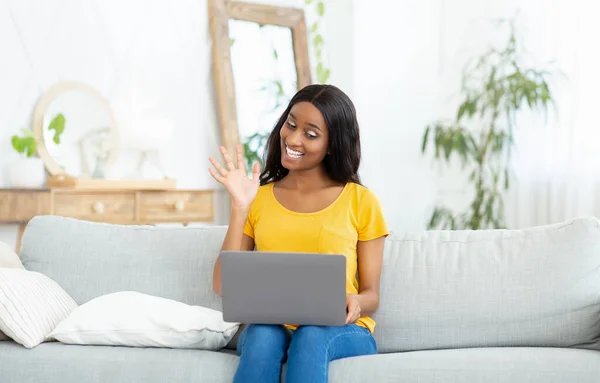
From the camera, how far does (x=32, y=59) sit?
399cm

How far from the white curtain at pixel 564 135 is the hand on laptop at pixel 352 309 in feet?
8.25

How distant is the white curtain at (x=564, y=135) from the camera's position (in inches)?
166

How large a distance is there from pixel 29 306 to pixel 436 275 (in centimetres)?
107

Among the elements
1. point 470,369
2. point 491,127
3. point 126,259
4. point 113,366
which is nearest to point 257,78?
point 491,127

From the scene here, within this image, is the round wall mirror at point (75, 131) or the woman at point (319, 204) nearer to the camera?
the woman at point (319, 204)

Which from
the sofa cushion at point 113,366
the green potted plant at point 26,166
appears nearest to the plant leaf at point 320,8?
the green potted plant at point 26,166

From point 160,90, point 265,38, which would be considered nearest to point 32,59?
Answer: point 160,90

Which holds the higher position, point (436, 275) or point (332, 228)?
point (332, 228)

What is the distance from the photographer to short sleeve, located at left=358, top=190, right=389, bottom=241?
2.19 metres

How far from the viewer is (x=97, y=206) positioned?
12.3 ft

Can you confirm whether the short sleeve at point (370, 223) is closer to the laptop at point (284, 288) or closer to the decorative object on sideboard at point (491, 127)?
the laptop at point (284, 288)

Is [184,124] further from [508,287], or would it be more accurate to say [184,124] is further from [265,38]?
[508,287]

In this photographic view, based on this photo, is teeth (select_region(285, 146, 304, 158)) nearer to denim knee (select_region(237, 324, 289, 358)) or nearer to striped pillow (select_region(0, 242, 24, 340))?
denim knee (select_region(237, 324, 289, 358))

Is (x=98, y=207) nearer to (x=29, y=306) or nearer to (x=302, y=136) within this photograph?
(x=29, y=306)
